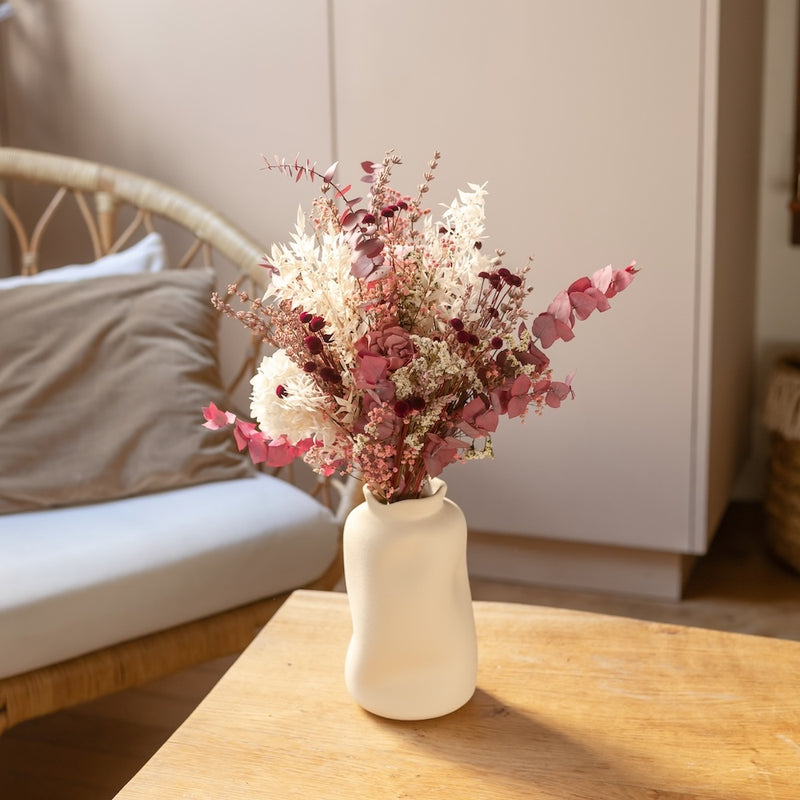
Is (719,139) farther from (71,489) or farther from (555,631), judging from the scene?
(71,489)

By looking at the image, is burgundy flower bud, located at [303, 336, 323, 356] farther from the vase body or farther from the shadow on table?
the shadow on table

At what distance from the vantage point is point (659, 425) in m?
1.98

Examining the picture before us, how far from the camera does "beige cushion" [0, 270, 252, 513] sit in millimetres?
1540

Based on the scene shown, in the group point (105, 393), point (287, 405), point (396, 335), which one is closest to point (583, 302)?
point (396, 335)

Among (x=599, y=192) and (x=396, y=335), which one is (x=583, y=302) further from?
(x=599, y=192)

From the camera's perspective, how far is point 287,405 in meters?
0.89

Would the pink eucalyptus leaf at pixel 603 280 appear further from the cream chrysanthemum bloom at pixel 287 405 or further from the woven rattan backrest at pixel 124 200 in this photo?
the woven rattan backrest at pixel 124 200

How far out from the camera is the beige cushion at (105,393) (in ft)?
5.05

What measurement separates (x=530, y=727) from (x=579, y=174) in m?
1.26

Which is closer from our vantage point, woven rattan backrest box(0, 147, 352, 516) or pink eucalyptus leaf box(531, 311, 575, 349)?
pink eucalyptus leaf box(531, 311, 575, 349)

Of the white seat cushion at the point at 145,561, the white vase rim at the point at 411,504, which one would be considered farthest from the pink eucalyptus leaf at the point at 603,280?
the white seat cushion at the point at 145,561

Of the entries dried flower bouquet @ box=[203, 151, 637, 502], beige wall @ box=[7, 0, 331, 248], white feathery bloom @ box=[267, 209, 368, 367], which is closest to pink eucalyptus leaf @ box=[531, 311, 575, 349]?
dried flower bouquet @ box=[203, 151, 637, 502]

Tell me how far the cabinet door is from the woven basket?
301mm

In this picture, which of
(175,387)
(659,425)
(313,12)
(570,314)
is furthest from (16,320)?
(659,425)
